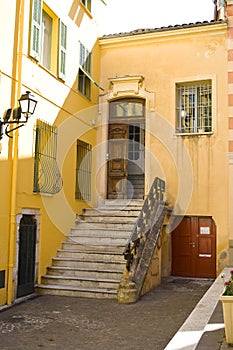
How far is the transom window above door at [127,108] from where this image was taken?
12875 millimetres

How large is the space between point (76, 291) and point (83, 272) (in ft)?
2.00

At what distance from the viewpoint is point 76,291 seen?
29.8ft

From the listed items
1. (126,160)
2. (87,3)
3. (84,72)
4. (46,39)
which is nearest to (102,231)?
(126,160)

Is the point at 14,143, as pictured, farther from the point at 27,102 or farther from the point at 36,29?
the point at 36,29

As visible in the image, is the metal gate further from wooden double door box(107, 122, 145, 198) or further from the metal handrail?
wooden double door box(107, 122, 145, 198)

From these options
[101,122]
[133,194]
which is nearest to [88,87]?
[101,122]

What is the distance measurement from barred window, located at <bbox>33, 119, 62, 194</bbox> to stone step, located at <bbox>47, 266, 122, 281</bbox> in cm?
178

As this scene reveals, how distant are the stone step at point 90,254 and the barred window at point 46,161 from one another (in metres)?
1.50

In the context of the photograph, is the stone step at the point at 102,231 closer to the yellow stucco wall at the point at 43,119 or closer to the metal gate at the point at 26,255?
the yellow stucco wall at the point at 43,119

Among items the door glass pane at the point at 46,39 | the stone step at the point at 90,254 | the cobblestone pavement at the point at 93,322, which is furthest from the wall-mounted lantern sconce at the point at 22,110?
the stone step at the point at 90,254

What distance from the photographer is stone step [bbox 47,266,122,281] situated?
30.9ft

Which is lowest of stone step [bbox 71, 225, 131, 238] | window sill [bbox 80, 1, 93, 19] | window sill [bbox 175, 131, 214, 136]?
stone step [bbox 71, 225, 131, 238]

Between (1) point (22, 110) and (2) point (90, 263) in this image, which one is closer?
(1) point (22, 110)

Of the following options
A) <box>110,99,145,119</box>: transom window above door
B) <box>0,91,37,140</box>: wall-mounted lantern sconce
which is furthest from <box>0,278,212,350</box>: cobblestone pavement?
<box>110,99,145,119</box>: transom window above door
